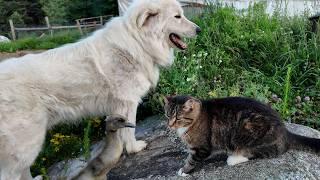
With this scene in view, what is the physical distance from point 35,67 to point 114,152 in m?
1.18

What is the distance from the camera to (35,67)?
15.4 ft

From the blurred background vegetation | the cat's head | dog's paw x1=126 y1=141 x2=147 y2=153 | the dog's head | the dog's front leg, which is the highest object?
the dog's head

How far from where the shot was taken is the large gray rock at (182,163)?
3.90m

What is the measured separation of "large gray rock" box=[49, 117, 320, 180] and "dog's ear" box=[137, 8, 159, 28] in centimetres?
124

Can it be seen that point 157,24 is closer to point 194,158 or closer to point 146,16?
point 146,16

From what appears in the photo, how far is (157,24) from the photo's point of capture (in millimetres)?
5117

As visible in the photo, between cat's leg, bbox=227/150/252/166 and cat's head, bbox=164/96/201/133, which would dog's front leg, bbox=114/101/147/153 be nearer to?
cat's head, bbox=164/96/201/133

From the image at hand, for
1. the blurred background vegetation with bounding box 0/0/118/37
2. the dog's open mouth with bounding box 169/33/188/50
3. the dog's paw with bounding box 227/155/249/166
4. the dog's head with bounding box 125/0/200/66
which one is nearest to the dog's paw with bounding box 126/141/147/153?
the dog's head with bounding box 125/0/200/66

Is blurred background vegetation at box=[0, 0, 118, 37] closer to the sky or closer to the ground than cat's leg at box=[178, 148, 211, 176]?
closer to the ground

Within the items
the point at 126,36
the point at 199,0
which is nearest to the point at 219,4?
the point at 199,0

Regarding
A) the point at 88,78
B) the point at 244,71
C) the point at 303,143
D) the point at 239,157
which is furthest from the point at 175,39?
the point at 303,143

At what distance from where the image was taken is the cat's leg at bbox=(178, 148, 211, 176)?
4059 mm

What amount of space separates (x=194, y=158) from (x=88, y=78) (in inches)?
58.5

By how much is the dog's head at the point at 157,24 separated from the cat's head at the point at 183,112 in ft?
4.00
